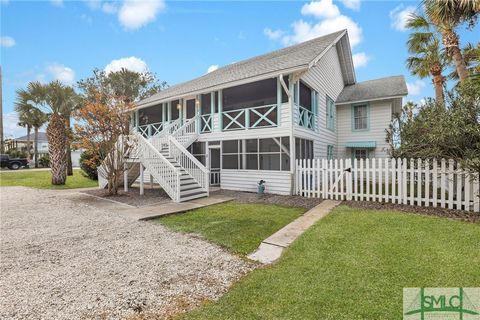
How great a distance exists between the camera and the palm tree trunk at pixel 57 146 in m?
14.7

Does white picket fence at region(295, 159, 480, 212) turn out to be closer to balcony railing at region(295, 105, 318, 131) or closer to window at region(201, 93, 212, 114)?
balcony railing at region(295, 105, 318, 131)

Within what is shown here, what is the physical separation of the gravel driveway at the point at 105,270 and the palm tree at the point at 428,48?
15137 mm

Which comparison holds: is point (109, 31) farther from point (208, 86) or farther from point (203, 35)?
point (208, 86)

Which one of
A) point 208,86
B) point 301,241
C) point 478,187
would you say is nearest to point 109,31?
point 208,86

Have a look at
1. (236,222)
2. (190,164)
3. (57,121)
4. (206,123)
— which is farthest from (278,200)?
(57,121)

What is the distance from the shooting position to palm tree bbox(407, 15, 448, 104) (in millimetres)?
12695

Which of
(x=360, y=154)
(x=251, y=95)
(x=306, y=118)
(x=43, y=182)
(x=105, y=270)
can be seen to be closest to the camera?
(x=105, y=270)

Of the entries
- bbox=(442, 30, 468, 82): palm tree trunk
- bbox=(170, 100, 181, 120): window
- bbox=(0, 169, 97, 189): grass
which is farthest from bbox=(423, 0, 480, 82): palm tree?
bbox=(0, 169, 97, 189): grass

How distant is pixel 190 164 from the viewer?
1098 cm

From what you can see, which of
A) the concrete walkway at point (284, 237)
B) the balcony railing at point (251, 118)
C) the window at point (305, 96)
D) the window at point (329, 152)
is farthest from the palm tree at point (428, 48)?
the concrete walkway at point (284, 237)

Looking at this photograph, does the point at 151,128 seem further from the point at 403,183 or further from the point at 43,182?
the point at 403,183

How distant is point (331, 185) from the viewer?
9102mm

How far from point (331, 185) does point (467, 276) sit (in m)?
5.94

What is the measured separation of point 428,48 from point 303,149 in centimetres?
950
